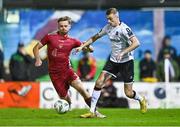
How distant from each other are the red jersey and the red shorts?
0.38 feet

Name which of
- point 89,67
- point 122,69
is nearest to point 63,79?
point 122,69

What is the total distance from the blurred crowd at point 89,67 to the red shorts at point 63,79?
1017cm

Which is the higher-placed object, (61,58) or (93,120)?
(61,58)

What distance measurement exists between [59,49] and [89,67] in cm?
1116

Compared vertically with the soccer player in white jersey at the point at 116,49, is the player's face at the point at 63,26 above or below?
above

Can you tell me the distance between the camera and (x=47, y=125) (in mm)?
14578

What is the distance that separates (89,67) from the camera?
2842 cm

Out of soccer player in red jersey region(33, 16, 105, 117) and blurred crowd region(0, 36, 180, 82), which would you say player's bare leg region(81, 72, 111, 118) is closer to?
soccer player in red jersey region(33, 16, 105, 117)

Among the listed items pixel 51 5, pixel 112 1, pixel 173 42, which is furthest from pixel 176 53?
pixel 51 5

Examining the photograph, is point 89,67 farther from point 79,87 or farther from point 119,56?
point 119,56

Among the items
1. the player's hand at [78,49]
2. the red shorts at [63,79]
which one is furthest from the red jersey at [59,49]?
the player's hand at [78,49]

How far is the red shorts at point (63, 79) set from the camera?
1733 centimetres

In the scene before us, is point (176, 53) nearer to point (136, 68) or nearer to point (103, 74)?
point (136, 68)

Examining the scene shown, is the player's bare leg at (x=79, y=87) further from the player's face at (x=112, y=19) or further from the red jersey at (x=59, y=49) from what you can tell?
the player's face at (x=112, y=19)
